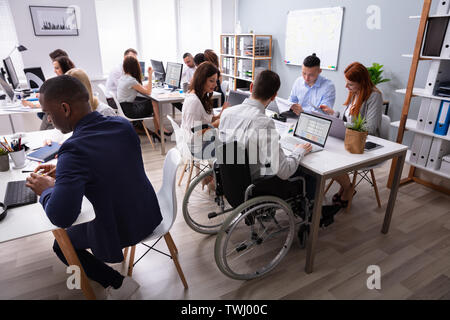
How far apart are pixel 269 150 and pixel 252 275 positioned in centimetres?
81

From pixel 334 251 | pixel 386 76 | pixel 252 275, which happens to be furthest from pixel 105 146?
pixel 386 76

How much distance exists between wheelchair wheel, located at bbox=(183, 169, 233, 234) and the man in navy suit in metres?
0.69

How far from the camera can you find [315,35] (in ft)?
15.4

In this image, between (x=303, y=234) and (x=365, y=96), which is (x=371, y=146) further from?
(x=303, y=234)

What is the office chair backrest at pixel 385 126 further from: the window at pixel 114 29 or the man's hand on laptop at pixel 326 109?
the window at pixel 114 29

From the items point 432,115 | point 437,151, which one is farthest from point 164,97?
point 437,151

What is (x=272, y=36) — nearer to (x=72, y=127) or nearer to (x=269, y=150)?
(x=269, y=150)

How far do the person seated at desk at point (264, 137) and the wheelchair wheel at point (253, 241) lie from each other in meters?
0.13

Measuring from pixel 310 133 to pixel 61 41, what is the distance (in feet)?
15.8

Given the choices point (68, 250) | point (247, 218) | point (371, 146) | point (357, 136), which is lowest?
point (247, 218)

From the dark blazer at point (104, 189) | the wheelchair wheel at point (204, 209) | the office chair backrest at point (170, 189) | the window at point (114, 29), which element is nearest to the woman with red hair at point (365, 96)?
the wheelchair wheel at point (204, 209)

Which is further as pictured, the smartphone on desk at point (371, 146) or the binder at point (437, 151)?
the binder at point (437, 151)

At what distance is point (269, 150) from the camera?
70.6 inches

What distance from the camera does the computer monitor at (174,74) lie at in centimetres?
445
